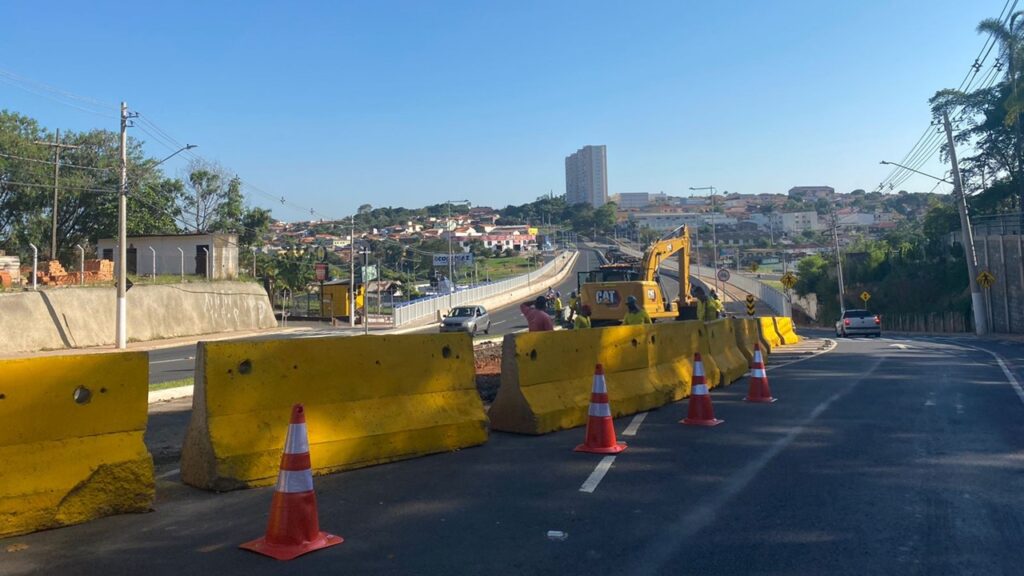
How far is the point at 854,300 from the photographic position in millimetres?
64062

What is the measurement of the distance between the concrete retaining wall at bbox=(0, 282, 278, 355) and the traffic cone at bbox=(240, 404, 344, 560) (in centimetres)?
3102

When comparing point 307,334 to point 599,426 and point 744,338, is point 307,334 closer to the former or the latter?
point 744,338

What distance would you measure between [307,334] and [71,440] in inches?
1404

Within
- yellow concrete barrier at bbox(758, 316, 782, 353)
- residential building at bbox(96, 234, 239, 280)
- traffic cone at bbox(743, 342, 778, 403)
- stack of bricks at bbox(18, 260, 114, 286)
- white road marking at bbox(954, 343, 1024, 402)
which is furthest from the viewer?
residential building at bbox(96, 234, 239, 280)

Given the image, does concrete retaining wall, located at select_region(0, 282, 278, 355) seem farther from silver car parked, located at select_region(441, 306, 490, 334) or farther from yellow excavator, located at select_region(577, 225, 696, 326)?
yellow excavator, located at select_region(577, 225, 696, 326)

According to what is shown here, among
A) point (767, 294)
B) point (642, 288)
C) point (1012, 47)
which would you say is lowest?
point (642, 288)

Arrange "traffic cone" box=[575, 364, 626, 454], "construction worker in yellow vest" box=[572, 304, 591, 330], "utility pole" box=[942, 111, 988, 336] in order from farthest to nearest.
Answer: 1. "utility pole" box=[942, 111, 988, 336]
2. "construction worker in yellow vest" box=[572, 304, 591, 330]
3. "traffic cone" box=[575, 364, 626, 454]

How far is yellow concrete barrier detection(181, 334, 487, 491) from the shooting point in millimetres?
6117

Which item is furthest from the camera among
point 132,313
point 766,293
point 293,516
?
point 766,293

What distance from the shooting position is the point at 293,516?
4.75 meters

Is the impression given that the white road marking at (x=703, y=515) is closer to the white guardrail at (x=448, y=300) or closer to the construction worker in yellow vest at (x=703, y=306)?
the construction worker in yellow vest at (x=703, y=306)

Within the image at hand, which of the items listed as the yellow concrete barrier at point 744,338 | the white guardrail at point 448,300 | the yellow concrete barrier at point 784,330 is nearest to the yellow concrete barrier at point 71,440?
the yellow concrete barrier at point 744,338

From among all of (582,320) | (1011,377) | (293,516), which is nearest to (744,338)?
(1011,377)

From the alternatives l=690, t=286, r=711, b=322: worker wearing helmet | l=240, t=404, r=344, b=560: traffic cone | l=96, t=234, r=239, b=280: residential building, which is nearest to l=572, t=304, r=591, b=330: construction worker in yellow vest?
l=690, t=286, r=711, b=322: worker wearing helmet
